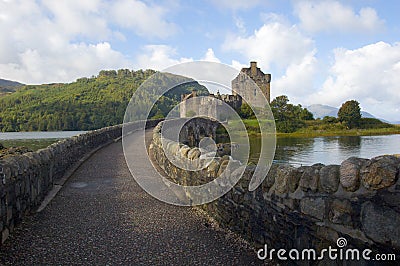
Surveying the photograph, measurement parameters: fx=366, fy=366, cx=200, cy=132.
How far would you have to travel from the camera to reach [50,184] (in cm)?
807

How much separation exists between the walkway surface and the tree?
62472mm

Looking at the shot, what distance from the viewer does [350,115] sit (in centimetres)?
6438

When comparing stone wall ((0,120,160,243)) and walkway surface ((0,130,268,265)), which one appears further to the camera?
stone wall ((0,120,160,243))

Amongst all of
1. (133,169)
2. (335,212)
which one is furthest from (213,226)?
(133,169)

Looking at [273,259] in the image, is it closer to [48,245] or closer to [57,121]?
[48,245]

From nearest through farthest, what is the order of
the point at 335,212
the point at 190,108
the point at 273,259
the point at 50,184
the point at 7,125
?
the point at 335,212, the point at 273,259, the point at 50,184, the point at 190,108, the point at 7,125

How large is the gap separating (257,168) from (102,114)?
6014 centimetres

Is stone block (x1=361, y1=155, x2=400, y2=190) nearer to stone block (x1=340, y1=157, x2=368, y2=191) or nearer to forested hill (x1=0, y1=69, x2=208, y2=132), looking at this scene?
stone block (x1=340, y1=157, x2=368, y2=191)

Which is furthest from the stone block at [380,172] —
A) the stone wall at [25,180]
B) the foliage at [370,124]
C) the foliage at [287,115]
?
the foliage at [370,124]

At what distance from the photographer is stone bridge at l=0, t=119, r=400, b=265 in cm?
297

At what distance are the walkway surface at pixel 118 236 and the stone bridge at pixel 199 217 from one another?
0.5 inches

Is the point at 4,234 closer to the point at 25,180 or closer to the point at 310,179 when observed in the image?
the point at 25,180

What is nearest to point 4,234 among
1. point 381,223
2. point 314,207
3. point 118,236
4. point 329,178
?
point 118,236

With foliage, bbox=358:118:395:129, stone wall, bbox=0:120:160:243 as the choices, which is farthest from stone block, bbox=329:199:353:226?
foliage, bbox=358:118:395:129
